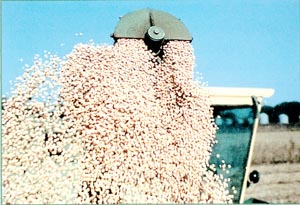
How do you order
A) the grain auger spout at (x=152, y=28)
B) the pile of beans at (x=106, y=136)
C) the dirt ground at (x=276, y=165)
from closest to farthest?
the pile of beans at (x=106, y=136), the dirt ground at (x=276, y=165), the grain auger spout at (x=152, y=28)

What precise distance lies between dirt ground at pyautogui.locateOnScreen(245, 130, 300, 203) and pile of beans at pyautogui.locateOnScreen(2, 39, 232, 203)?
360mm

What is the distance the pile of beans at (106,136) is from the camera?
3102mm

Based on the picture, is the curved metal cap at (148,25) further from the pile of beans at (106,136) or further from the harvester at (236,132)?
the harvester at (236,132)

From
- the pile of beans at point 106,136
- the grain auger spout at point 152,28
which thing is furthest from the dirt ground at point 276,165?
the grain auger spout at point 152,28

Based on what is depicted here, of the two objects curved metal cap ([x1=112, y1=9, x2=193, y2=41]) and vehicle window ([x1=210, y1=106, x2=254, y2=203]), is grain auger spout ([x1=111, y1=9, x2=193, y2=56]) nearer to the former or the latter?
curved metal cap ([x1=112, y1=9, x2=193, y2=41])

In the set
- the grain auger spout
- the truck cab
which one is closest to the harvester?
the truck cab

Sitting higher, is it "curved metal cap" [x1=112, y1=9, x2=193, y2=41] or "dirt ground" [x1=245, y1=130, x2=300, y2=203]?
"curved metal cap" [x1=112, y1=9, x2=193, y2=41]

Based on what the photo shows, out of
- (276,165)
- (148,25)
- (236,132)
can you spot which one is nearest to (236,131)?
(236,132)

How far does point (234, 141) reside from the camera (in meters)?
3.62

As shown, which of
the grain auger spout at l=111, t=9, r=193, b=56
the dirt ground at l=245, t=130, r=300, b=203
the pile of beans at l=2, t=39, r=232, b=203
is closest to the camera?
the pile of beans at l=2, t=39, r=232, b=203

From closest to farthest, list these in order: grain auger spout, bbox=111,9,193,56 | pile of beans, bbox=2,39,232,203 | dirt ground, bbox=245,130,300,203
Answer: pile of beans, bbox=2,39,232,203
dirt ground, bbox=245,130,300,203
grain auger spout, bbox=111,9,193,56

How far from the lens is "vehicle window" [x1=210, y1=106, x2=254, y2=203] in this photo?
3582 mm

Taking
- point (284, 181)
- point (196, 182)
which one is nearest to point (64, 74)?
point (196, 182)

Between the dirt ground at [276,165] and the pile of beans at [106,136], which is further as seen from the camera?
the dirt ground at [276,165]
